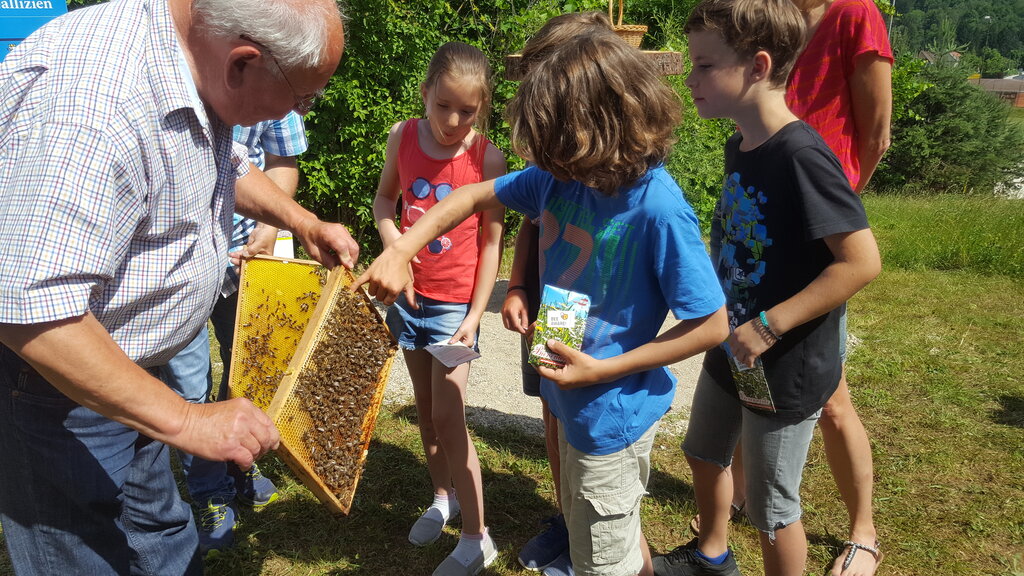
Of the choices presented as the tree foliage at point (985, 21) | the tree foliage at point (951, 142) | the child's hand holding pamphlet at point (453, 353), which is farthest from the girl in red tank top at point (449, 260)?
the tree foliage at point (985, 21)

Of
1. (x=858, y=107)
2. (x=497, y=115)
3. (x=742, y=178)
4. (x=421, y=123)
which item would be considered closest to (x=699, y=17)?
(x=742, y=178)

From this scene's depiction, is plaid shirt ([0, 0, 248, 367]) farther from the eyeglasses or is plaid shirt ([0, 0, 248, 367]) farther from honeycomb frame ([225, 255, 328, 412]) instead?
honeycomb frame ([225, 255, 328, 412])

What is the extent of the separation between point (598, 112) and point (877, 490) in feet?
9.55

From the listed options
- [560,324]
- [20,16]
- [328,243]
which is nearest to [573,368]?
[560,324]

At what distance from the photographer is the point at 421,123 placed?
3410mm

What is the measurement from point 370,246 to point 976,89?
1479cm

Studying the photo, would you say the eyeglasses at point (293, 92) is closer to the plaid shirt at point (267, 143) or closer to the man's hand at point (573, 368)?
the man's hand at point (573, 368)

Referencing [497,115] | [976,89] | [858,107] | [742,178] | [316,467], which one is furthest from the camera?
[976,89]

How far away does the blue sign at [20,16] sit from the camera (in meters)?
4.26

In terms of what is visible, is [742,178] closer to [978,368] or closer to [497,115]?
[978,368]

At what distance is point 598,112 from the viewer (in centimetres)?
206

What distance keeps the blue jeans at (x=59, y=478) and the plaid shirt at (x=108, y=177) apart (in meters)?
0.26

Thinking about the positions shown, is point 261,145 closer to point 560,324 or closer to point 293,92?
point 293,92

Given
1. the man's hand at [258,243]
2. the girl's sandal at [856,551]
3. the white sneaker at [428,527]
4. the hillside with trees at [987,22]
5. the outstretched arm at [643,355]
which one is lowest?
the hillside with trees at [987,22]
